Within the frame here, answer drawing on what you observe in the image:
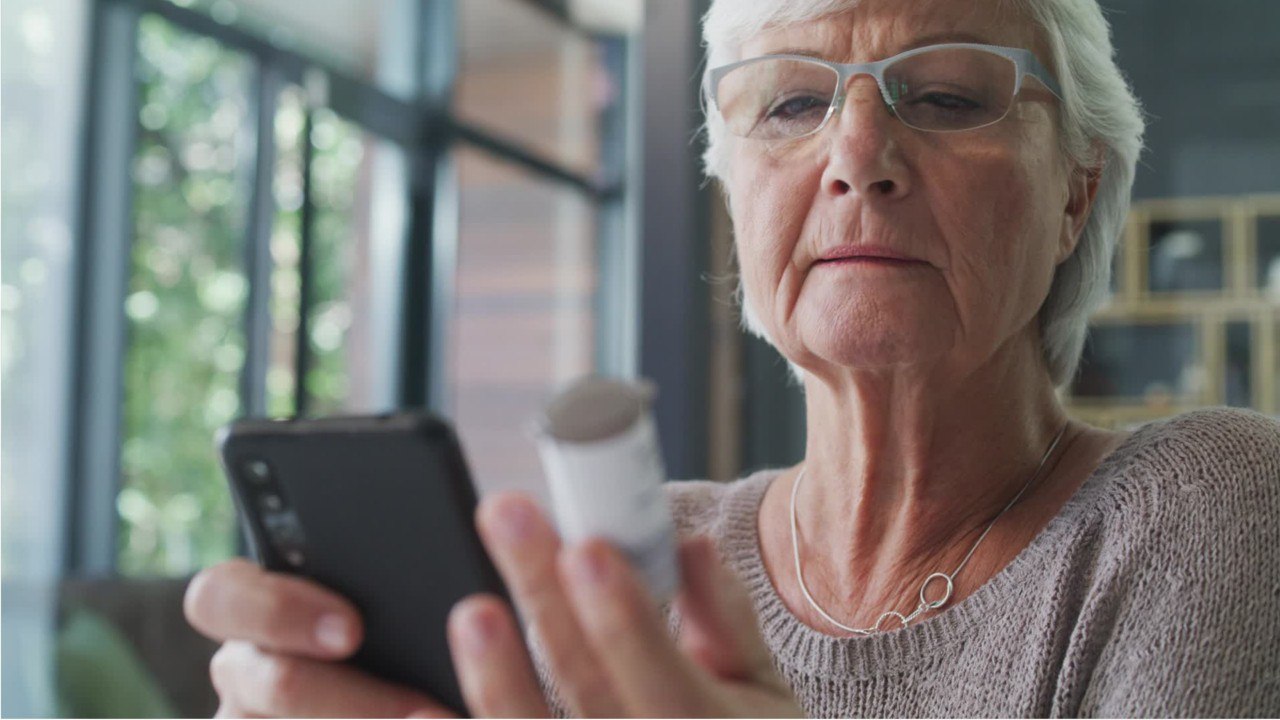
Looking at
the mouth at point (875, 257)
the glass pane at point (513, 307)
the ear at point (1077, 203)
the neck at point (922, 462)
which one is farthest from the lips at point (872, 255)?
the glass pane at point (513, 307)

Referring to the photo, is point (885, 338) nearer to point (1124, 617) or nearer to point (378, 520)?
point (1124, 617)

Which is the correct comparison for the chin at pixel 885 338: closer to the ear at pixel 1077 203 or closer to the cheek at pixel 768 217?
the cheek at pixel 768 217

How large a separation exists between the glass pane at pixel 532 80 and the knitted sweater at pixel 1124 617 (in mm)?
4561

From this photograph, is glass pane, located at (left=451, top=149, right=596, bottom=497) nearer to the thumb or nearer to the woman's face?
the woman's face

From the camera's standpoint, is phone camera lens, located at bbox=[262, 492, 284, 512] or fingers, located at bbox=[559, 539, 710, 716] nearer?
fingers, located at bbox=[559, 539, 710, 716]

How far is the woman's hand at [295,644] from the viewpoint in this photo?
0.73 metres

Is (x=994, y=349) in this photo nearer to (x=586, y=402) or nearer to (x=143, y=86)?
(x=586, y=402)

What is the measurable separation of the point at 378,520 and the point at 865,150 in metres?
0.54

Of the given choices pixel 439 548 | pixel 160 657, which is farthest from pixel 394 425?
pixel 160 657

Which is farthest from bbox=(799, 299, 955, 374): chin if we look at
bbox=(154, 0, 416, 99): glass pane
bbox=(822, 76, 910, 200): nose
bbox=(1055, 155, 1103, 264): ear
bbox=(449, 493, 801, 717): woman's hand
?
bbox=(154, 0, 416, 99): glass pane

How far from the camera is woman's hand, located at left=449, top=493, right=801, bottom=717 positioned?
0.57 m

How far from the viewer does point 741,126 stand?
1129 mm

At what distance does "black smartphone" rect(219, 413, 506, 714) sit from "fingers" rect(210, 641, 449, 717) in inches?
0.4

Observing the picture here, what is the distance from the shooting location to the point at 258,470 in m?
0.76
